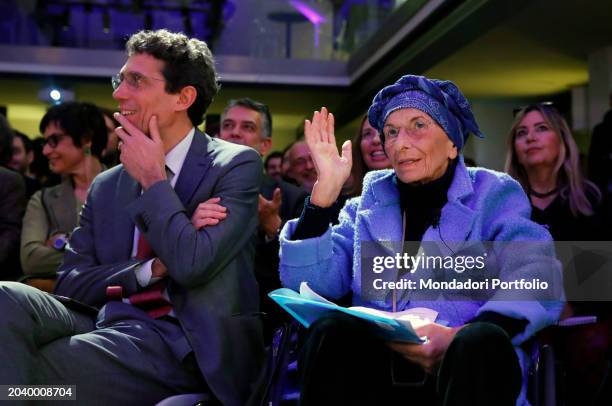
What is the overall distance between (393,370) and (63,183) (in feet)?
7.54

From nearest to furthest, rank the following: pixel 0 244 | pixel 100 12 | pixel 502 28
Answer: pixel 0 244
pixel 502 28
pixel 100 12

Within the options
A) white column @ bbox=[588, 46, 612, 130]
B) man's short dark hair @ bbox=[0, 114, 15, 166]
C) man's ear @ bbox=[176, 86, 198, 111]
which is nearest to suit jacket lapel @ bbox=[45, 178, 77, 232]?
man's short dark hair @ bbox=[0, 114, 15, 166]

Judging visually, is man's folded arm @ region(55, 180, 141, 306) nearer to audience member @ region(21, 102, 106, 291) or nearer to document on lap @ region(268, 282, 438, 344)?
document on lap @ region(268, 282, 438, 344)

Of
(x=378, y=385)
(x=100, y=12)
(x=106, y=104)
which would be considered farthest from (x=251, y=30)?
(x=378, y=385)

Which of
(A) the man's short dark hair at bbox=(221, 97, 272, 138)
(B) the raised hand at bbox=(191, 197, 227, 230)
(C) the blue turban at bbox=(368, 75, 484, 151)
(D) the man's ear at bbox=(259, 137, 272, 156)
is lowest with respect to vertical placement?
(B) the raised hand at bbox=(191, 197, 227, 230)

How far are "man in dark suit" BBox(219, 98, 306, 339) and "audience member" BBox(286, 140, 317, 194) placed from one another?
1.96ft

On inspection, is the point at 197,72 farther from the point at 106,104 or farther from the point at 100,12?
the point at 106,104

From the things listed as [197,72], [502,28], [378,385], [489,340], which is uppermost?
[502,28]

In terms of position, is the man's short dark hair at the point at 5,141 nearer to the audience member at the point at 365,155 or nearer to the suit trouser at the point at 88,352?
the audience member at the point at 365,155

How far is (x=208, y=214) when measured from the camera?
2.44 m

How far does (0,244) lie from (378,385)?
2.29 m

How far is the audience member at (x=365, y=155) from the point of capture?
357 centimetres

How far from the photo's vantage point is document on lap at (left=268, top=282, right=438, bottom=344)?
1.93m

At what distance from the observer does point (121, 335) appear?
239 cm
